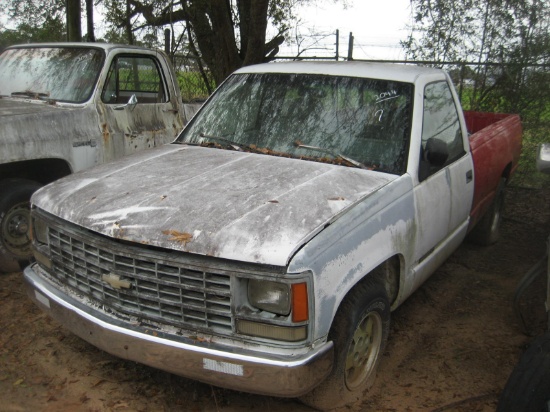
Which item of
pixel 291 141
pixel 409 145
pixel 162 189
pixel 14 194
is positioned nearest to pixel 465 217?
pixel 409 145

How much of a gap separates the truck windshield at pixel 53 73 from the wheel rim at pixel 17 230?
1.16m

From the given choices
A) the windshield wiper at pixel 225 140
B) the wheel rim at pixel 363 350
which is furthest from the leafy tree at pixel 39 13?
the wheel rim at pixel 363 350

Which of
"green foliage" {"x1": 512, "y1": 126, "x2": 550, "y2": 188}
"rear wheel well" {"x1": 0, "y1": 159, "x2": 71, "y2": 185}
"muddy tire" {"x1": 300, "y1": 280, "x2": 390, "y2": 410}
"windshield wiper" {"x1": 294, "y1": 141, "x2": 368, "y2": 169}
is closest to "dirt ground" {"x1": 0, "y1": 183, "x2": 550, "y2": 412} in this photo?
"muddy tire" {"x1": 300, "y1": 280, "x2": 390, "y2": 410}

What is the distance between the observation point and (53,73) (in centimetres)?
562

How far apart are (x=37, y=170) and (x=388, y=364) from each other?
3568 millimetres

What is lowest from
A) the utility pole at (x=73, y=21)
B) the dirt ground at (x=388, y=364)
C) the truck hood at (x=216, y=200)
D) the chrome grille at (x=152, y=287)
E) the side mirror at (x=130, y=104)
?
the dirt ground at (x=388, y=364)

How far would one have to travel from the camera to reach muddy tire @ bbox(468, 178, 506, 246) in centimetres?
583

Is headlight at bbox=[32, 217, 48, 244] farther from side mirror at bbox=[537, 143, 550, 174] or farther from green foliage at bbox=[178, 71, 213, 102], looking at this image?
green foliage at bbox=[178, 71, 213, 102]

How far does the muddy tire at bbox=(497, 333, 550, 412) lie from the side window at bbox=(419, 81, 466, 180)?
1354 mm

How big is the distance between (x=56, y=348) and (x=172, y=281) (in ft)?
4.94

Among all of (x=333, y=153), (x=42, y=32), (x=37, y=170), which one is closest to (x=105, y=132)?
(x=37, y=170)

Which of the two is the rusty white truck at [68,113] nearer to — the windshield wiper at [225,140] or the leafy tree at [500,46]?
the windshield wiper at [225,140]

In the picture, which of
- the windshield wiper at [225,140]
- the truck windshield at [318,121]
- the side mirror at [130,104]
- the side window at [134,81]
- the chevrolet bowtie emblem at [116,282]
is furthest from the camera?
the side window at [134,81]

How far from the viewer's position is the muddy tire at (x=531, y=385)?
2.59 m
